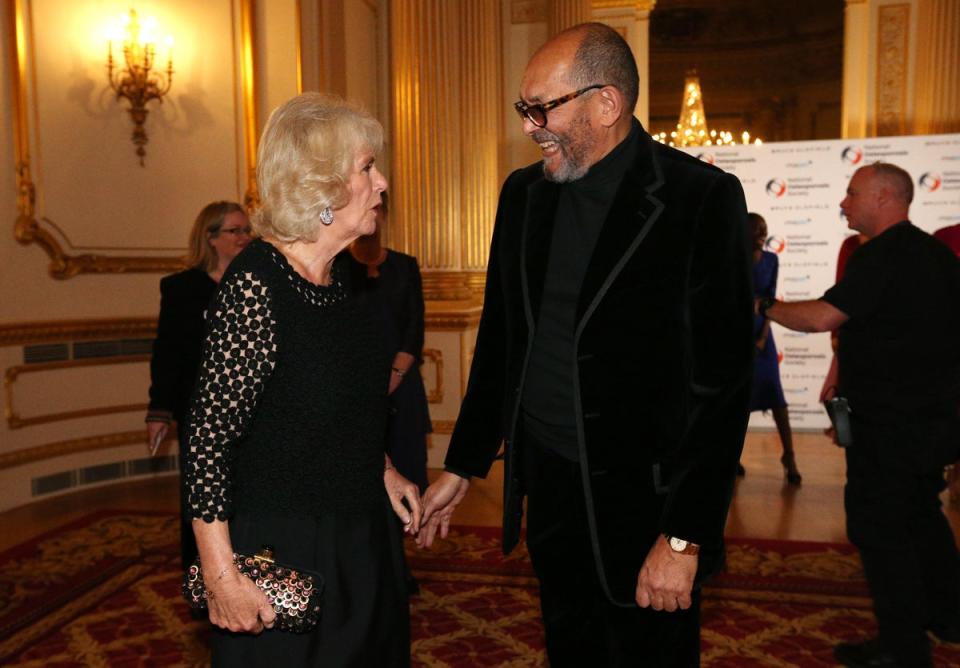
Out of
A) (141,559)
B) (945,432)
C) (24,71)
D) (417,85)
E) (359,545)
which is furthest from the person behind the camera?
(417,85)

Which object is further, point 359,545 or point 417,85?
point 417,85

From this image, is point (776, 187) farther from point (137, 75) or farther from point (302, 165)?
point (302, 165)

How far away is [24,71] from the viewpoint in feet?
18.3

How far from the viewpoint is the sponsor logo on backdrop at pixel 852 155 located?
833 centimetres

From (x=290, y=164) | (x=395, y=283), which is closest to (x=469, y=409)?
(x=290, y=164)

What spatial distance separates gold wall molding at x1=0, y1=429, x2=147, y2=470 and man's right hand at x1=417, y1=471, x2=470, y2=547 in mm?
4447

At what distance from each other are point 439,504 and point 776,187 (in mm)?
7357

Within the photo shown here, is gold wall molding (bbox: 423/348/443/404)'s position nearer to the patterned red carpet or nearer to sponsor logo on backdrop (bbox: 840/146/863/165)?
the patterned red carpet

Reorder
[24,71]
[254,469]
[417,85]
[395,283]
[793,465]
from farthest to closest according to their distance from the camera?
[417,85]
[793,465]
[24,71]
[395,283]
[254,469]

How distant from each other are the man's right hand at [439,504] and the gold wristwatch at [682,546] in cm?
50

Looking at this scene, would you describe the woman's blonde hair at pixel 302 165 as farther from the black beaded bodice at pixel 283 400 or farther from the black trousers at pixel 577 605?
the black trousers at pixel 577 605

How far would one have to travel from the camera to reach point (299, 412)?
5.35 ft

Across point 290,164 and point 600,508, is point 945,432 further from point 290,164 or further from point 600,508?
point 290,164

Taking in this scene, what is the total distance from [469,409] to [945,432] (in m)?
1.96
